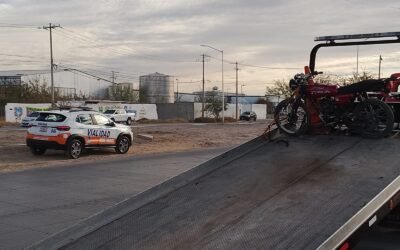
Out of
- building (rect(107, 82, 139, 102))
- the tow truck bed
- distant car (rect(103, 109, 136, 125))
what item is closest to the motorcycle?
the tow truck bed

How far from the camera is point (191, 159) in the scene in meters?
17.2

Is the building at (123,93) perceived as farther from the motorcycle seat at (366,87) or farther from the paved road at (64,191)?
the motorcycle seat at (366,87)

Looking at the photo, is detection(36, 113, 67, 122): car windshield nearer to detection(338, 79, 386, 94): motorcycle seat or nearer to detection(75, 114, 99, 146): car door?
detection(75, 114, 99, 146): car door

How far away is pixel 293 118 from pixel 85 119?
41.7 ft

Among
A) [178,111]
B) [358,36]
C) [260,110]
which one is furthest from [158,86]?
[358,36]

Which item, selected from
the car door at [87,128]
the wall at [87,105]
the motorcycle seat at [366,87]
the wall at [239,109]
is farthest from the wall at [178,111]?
the motorcycle seat at [366,87]

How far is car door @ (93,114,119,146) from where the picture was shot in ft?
62.0

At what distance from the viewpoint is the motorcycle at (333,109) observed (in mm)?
5989

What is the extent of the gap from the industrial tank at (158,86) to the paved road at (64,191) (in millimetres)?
99992

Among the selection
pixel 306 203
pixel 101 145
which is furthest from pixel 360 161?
pixel 101 145

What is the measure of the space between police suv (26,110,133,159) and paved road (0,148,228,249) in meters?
2.27

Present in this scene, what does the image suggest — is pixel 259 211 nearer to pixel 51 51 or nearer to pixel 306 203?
pixel 306 203

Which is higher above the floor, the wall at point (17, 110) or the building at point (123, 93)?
the building at point (123, 93)

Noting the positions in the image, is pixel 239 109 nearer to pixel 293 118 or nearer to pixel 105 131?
pixel 105 131
